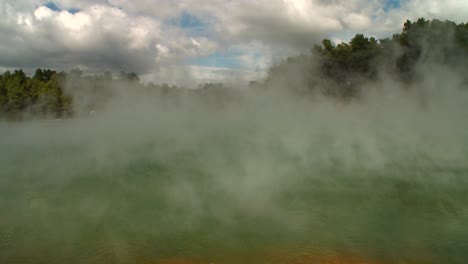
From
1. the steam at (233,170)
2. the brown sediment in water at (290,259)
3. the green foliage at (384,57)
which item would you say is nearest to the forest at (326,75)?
the green foliage at (384,57)

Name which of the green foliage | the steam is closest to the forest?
the green foliage

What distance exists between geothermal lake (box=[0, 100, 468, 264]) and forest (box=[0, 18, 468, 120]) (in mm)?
7487

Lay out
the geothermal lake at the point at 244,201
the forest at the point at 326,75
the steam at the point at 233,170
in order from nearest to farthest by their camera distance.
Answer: the geothermal lake at the point at 244,201 → the steam at the point at 233,170 → the forest at the point at 326,75

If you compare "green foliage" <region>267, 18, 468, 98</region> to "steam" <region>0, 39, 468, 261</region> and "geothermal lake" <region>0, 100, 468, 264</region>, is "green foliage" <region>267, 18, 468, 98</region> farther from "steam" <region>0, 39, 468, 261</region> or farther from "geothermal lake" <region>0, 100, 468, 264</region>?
"geothermal lake" <region>0, 100, 468, 264</region>

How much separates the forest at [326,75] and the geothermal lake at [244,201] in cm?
749

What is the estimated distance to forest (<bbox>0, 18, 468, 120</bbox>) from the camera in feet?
65.6

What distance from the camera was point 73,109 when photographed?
30.7 metres

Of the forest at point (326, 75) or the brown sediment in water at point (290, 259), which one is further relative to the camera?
the forest at point (326, 75)

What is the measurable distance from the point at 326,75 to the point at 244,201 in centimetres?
2538

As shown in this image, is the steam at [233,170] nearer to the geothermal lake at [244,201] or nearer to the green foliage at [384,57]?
the geothermal lake at [244,201]

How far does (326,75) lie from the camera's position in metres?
30.2

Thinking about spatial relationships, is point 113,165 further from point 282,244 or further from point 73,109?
point 73,109

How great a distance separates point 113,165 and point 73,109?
23670 mm

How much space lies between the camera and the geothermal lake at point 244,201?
4.86 metres
